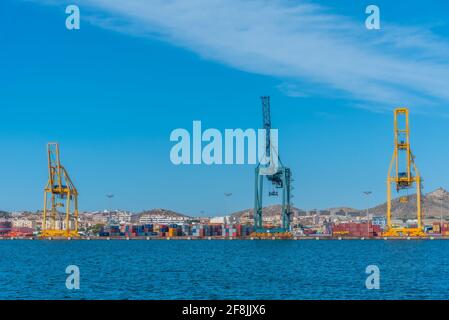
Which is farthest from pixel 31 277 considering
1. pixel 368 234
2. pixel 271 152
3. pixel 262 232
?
pixel 368 234

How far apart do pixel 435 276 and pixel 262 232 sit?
360ft

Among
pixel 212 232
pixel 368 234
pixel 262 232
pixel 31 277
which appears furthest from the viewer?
pixel 212 232

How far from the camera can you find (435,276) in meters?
40.8

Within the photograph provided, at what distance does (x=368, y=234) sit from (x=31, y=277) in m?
136
